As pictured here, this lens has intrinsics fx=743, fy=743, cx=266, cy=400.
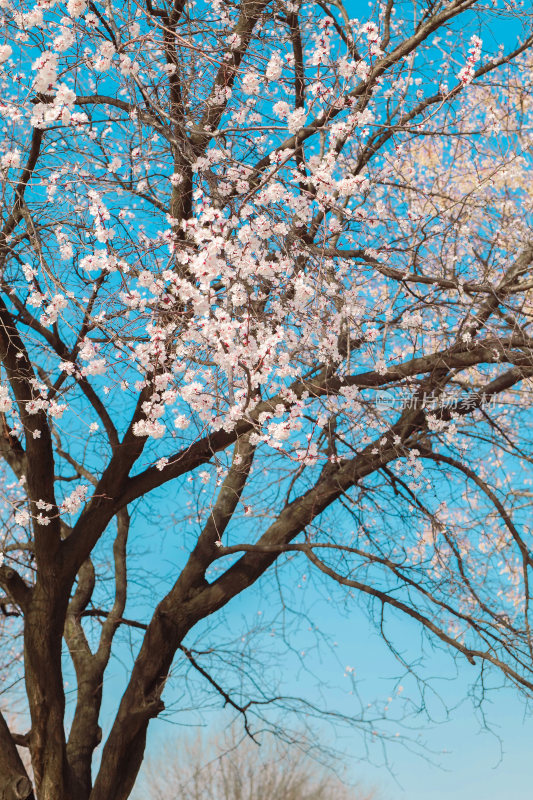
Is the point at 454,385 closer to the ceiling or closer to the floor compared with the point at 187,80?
closer to the floor

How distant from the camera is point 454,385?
5.51 meters

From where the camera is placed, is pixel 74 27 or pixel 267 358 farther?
pixel 74 27

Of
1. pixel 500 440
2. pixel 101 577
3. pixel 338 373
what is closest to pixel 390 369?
pixel 338 373

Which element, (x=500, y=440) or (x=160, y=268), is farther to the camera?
(x=500, y=440)

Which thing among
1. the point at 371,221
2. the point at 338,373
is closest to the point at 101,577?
the point at 338,373

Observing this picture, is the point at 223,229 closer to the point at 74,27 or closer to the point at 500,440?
the point at 74,27

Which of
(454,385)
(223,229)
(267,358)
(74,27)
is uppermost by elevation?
(74,27)

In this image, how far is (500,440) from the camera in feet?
18.4

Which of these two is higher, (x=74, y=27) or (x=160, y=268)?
(x=74, y=27)

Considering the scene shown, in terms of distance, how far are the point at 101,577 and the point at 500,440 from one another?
401cm

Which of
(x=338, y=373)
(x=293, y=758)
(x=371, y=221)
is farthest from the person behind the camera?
(x=293, y=758)

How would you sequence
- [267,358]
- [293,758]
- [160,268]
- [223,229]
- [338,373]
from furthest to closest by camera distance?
[293,758] < [338,373] < [160,268] < [223,229] < [267,358]

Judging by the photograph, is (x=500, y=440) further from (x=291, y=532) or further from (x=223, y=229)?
(x=223, y=229)

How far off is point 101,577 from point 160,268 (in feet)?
13.4
